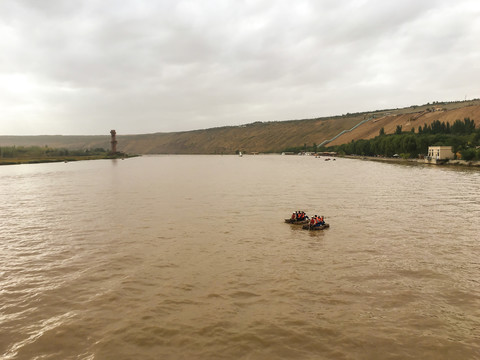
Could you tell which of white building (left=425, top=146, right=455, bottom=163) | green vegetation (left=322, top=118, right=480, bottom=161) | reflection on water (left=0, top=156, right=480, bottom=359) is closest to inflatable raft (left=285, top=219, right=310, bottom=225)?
reflection on water (left=0, top=156, right=480, bottom=359)

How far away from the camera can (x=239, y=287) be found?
1366 cm

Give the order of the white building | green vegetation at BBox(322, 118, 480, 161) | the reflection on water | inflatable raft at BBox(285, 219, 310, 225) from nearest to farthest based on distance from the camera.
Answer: the reflection on water → inflatable raft at BBox(285, 219, 310, 225) → the white building → green vegetation at BBox(322, 118, 480, 161)

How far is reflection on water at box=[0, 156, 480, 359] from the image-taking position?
9797mm

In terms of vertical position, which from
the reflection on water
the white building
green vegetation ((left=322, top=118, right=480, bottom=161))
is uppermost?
green vegetation ((left=322, top=118, right=480, bottom=161))

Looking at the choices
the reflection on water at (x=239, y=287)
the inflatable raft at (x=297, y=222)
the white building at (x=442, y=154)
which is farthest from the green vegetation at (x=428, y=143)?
the reflection on water at (x=239, y=287)

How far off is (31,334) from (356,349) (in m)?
10.0

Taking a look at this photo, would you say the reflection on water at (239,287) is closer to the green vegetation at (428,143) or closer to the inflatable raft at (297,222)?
the inflatable raft at (297,222)

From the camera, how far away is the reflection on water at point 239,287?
980cm

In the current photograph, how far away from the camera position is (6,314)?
11.6 meters

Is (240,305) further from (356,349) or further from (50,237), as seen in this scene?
(50,237)

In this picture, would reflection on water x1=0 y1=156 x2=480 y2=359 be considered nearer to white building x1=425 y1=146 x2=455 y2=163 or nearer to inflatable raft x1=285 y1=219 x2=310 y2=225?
inflatable raft x1=285 y1=219 x2=310 y2=225

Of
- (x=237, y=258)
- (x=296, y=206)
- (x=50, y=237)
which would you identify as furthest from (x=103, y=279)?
(x=296, y=206)

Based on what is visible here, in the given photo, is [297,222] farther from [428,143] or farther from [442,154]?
[428,143]

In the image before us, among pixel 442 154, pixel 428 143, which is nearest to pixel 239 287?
pixel 442 154
